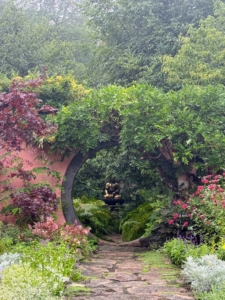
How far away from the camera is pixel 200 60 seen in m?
10.0

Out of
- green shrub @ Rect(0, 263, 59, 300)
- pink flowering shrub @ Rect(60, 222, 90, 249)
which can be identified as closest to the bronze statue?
pink flowering shrub @ Rect(60, 222, 90, 249)

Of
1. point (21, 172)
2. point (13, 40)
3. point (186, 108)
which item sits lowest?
point (21, 172)

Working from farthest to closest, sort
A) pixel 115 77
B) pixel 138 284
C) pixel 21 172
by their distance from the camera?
pixel 115 77 → pixel 21 172 → pixel 138 284

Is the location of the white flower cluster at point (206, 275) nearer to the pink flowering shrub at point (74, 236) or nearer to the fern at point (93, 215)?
the pink flowering shrub at point (74, 236)

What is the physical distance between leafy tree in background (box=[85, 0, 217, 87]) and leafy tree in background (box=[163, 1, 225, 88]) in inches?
52.2

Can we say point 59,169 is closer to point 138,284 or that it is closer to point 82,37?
point 138,284

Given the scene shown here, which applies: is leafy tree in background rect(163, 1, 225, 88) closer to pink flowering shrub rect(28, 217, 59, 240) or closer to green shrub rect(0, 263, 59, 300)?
pink flowering shrub rect(28, 217, 59, 240)

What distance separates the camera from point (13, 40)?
43.6ft

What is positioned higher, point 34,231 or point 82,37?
point 82,37

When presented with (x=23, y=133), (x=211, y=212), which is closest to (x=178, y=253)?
(x=211, y=212)

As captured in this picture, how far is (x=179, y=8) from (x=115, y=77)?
10.7ft

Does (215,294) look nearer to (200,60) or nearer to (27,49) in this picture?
(200,60)

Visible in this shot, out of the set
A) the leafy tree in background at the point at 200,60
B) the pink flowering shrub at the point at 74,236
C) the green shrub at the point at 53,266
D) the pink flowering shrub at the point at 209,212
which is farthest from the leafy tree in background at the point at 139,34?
the green shrub at the point at 53,266

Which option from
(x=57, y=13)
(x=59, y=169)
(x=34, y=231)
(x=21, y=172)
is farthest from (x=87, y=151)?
(x=57, y=13)
